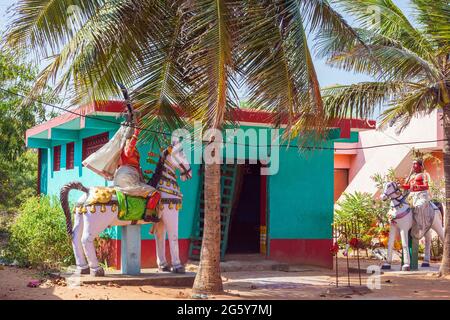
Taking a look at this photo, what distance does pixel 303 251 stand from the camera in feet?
47.0

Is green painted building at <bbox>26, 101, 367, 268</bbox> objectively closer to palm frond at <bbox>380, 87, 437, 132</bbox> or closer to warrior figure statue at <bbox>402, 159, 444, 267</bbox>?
palm frond at <bbox>380, 87, 437, 132</bbox>

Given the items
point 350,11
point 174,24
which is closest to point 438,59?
point 350,11

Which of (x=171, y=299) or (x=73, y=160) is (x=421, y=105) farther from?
(x=73, y=160)

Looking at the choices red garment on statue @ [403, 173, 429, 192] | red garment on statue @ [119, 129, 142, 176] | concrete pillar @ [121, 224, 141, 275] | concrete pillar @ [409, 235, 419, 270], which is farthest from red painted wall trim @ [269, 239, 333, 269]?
red garment on statue @ [119, 129, 142, 176]

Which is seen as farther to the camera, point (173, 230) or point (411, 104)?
point (411, 104)

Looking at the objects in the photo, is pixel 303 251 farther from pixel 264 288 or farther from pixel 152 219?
pixel 152 219

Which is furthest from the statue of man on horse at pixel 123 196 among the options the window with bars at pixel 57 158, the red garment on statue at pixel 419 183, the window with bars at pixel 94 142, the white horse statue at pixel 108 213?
the window with bars at pixel 57 158

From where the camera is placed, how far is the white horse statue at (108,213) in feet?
34.0

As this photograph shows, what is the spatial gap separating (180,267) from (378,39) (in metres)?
5.87

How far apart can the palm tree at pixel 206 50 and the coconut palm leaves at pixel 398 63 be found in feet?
8.15

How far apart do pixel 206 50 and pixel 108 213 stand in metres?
3.41

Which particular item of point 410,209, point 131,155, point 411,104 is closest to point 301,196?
point 410,209

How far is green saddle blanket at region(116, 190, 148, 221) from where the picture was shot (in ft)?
34.4

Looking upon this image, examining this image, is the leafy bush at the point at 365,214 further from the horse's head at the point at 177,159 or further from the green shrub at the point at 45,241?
the green shrub at the point at 45,241
